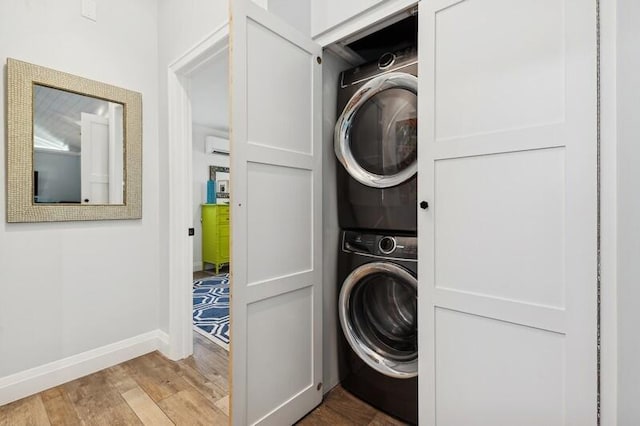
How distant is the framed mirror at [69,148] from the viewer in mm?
1674

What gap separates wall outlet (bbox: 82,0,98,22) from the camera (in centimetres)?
191

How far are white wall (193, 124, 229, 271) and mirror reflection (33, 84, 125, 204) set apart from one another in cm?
281

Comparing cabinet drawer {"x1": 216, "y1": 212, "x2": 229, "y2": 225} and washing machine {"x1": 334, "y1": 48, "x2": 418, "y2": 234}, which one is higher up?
washing machine {"x1": 334, "y1": 48, "x2": 418, "y2": 234}

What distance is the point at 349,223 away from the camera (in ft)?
5.45

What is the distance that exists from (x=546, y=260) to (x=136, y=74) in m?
2.64

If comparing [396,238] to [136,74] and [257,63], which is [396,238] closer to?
[257,63]

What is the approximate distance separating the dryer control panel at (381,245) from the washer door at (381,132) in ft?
0.86

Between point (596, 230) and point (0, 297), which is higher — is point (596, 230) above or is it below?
above

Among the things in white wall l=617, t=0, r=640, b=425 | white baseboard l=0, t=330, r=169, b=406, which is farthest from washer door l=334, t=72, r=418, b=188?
white baseboard l=0, t=330, r=169, b=406

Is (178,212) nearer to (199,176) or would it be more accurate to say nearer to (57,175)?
(57,175)

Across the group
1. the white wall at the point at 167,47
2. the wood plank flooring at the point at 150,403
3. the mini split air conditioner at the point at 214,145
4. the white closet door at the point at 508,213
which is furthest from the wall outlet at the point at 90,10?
the mini split air conditioner at the point at 214,145

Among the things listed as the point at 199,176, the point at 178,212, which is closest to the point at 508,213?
the point at 178,212

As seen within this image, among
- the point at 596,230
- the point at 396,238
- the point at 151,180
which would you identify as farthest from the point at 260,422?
the point at 151,180

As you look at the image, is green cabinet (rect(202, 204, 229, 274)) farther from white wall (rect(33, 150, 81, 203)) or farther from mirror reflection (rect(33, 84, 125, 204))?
white wall (rect(33, 150, 81, 203))
